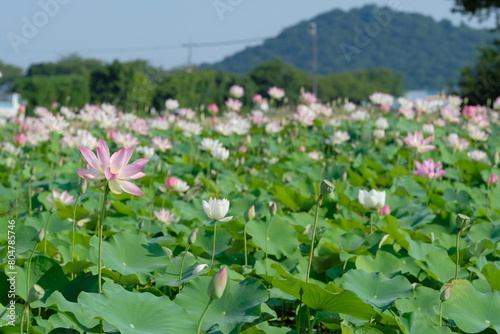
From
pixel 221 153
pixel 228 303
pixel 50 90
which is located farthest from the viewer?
pixel 50 90

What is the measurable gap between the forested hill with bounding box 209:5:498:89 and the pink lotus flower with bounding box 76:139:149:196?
395 feet

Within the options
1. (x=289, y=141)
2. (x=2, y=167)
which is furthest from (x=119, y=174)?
(x=289, y=141)

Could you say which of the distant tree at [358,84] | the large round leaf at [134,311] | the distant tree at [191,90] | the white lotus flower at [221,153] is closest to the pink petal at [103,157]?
the large round leaf at [134,311]

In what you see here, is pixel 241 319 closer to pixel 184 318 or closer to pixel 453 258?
pixel 184 318

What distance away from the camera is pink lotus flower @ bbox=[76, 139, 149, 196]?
999 mm

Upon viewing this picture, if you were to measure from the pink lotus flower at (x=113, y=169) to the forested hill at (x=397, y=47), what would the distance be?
395 ft

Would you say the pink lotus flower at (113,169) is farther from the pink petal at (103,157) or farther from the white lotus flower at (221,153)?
the white lotus flower at (221,153)

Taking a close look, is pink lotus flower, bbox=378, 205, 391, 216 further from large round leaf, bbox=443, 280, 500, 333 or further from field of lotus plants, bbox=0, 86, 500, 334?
large round leaf, bbox=443, 280, 500, 333

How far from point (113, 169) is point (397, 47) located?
130 metres

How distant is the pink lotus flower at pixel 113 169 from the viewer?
1.00 metres

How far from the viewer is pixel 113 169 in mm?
1012

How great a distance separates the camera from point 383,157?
11.3ft

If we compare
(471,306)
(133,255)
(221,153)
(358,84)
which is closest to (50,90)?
(221,153)

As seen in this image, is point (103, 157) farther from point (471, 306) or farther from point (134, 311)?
point (471, 306)
